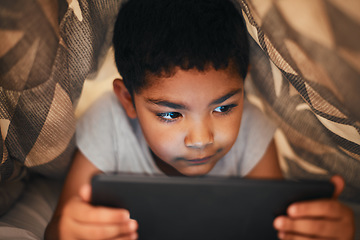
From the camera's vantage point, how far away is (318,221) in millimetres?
542

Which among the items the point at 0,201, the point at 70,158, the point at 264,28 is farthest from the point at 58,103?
the point at 264,28

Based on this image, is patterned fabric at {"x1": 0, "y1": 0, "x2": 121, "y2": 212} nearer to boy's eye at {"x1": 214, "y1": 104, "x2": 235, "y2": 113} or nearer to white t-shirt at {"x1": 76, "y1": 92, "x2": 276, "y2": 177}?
white t-shirt at {"x1": 76, "y1": 92, "x2": 276, "y2": 177}

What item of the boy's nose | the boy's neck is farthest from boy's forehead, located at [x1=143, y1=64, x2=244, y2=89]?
the boy's neck

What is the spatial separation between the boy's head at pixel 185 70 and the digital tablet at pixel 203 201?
174 millimetres

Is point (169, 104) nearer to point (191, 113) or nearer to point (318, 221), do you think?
point (191, 113)

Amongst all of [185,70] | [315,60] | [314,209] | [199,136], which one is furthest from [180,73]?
[314,209]

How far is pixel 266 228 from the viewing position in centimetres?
53

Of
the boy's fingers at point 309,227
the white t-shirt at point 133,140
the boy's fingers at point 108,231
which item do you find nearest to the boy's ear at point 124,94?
the white t-shirt at point 133,140

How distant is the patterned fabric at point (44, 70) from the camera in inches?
20.6

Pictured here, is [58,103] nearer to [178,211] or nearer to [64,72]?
Result: [64,72]

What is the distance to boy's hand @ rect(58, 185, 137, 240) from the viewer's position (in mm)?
525

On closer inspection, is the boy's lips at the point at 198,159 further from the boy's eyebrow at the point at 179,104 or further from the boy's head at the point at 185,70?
the boy's eyebrow at the point at 179,104

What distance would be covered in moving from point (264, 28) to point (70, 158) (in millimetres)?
611

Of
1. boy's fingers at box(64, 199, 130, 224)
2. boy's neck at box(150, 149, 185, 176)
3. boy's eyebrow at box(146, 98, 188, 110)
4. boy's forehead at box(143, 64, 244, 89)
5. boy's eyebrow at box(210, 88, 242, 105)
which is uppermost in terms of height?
boy's forehead at box(143, 64, 244, 89)
